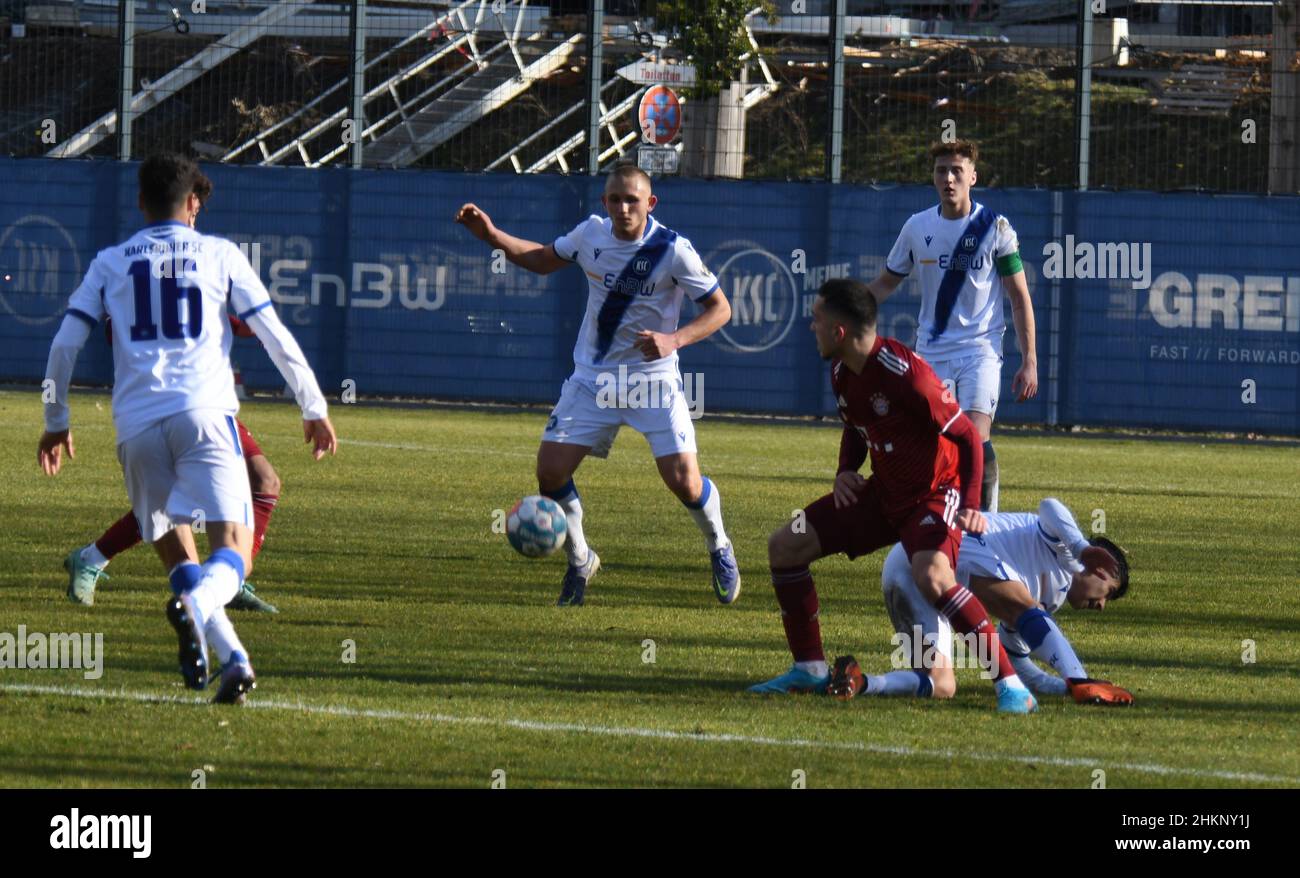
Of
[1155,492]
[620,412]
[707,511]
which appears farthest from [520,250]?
[1155,492]

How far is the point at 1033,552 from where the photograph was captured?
7805 millimetres

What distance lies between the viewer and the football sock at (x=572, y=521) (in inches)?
374

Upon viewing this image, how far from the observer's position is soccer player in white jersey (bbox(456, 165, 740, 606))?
983 cm

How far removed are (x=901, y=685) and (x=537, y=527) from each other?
2598 mm

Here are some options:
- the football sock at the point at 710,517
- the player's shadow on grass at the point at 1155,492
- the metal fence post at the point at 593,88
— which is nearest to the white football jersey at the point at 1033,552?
the football sock at the point at 710,517

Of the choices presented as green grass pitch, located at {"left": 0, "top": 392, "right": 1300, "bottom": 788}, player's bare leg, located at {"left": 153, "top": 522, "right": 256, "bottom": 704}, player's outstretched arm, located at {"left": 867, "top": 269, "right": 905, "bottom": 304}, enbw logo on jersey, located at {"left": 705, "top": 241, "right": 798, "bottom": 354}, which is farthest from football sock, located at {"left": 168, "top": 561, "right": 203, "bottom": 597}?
enbw logo on jersey, located at {"left": 705, "top": 241, "right": 798, "bottom": 354}

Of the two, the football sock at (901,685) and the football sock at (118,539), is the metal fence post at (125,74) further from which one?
the football sock at (901,685)

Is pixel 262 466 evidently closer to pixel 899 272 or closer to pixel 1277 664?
pixel 899 272

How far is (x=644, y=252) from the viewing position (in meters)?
9.88

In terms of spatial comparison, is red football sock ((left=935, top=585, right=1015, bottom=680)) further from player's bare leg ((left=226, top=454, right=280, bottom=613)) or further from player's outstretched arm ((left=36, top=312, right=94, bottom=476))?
player's bare leg ((left=226, top=454, right=280, bottom=613))

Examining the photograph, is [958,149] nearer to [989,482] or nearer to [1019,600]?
[989,482]

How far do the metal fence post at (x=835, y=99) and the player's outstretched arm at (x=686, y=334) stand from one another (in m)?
13.8

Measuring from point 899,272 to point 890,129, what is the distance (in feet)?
69.7

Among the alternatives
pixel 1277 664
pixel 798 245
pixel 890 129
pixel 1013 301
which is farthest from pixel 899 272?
pixel 890 129
